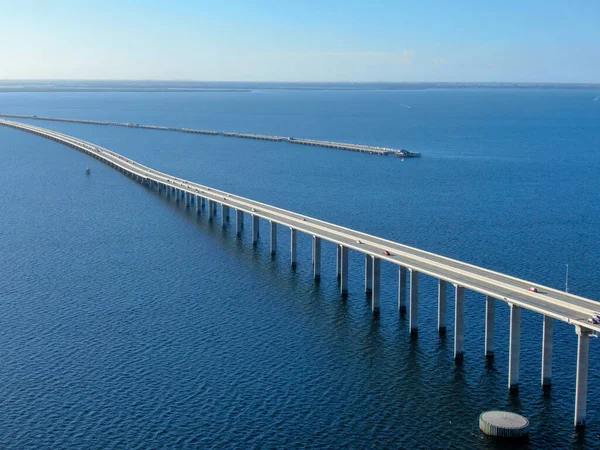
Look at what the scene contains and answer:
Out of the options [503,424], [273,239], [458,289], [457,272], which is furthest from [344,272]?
[503,424]

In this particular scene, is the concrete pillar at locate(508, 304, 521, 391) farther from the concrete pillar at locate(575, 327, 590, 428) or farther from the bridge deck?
the concrete pillar at locate(575, 327, 590, 428)

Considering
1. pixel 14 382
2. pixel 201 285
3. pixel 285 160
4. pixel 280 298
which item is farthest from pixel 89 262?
pixel 285 160

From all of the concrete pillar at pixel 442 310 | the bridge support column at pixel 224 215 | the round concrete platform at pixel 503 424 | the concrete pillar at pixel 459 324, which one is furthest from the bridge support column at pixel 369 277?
the bridge support column at pixel 224 215

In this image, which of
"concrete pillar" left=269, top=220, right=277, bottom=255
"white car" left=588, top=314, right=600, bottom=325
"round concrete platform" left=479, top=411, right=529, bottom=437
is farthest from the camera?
"concrete pillar" left=269, top=220, right=277, bottom=255

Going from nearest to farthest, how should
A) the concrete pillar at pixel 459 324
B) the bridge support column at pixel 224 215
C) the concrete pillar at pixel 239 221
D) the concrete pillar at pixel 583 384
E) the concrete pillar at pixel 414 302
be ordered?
1. the concrete pillar at pixel 583 384
2. the concrete pillar at pixel 459 324
3. the concrete pillar at pixel 414 302
4. the concrete pillar at pixel 239 221
5. the bridge support column at pixel 224 215

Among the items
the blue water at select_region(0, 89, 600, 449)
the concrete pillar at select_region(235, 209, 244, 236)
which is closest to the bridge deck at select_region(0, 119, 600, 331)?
the concrete pillar at select_region(235, 209, 244, 236)

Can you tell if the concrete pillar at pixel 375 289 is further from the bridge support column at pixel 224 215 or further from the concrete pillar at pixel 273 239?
the bridge support column at pixel 224 215
